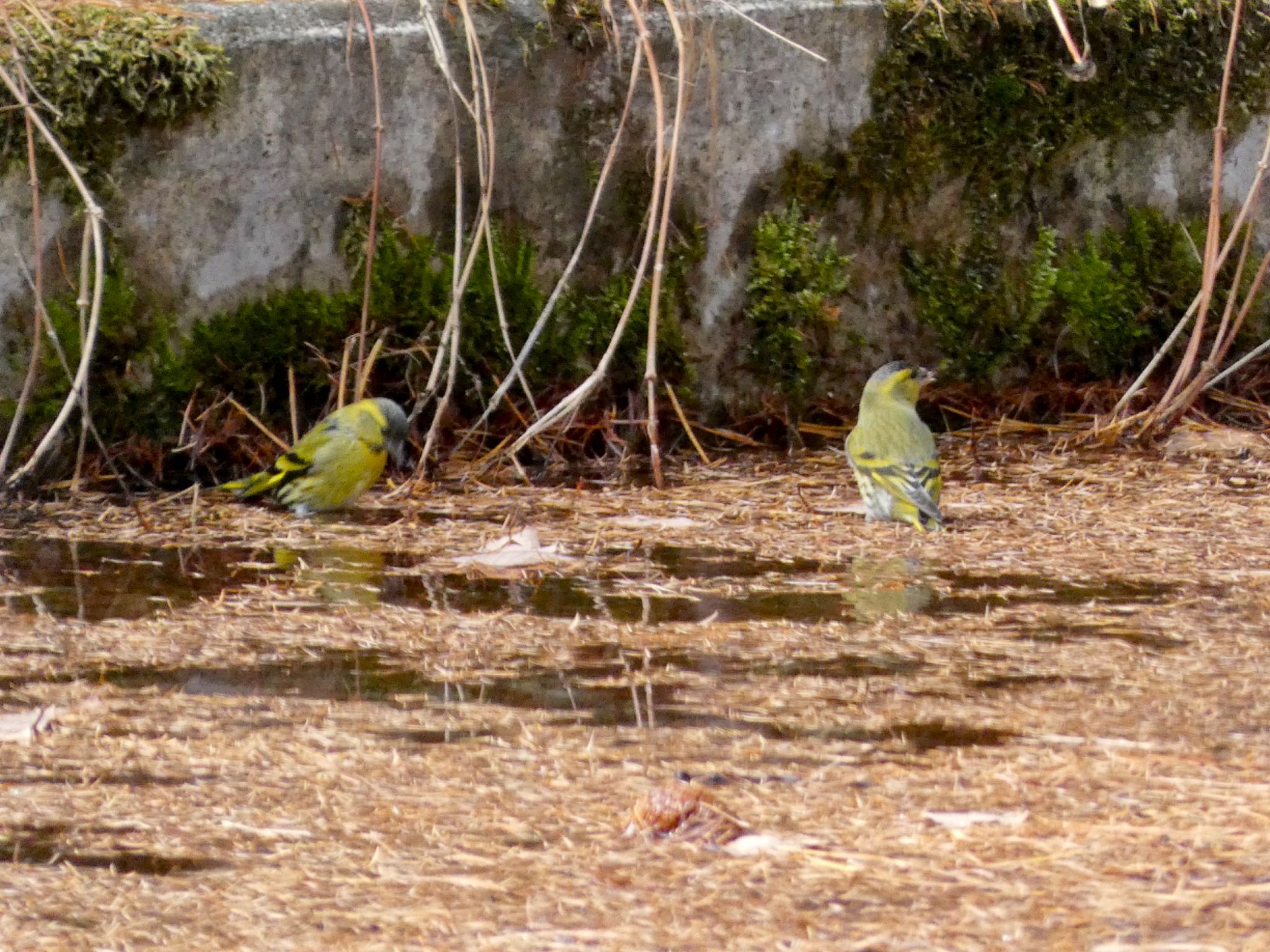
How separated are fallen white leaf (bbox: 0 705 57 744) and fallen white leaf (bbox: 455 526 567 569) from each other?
164 centimetres

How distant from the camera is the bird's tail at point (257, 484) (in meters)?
5.35

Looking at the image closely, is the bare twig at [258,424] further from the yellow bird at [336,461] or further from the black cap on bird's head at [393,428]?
the black cap on bird's head at [393,428]

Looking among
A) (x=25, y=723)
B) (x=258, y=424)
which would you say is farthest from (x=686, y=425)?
(x=25, y=723)

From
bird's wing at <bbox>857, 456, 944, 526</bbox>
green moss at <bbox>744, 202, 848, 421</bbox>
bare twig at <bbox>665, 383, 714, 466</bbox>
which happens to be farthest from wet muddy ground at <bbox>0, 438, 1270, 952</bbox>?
green moss at <bbox>744, 202, 848, 421</bbox>

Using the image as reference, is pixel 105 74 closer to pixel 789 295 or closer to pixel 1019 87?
pixel 789 295

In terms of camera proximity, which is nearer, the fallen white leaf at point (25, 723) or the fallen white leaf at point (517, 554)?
the fallen white leaf at point (25, 723)

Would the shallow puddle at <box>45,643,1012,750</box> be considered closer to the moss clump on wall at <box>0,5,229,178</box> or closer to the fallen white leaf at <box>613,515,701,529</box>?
the fallen white leaf at <box>613,515,701,529</box>

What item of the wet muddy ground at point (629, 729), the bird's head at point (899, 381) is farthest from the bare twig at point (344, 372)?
the bird's head at point (899, 381)

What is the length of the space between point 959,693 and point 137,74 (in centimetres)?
335

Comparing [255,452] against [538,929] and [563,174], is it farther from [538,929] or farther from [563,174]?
[538,929]

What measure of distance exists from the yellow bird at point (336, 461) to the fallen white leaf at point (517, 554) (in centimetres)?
67

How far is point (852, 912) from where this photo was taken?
2195mm

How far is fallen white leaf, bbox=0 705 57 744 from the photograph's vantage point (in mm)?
2963

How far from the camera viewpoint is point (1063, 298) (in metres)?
6.88
